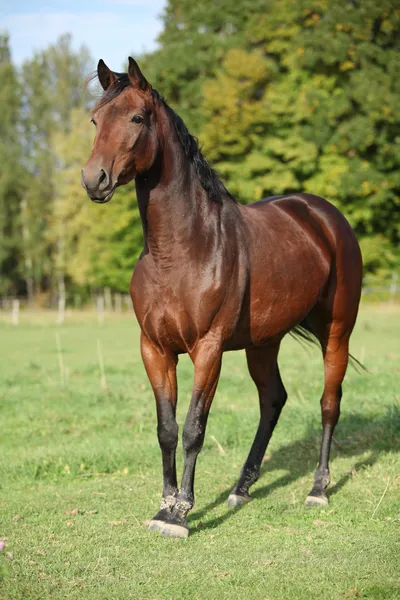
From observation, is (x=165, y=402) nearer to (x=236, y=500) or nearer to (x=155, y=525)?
(x=155, y=525)

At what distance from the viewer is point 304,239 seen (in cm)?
611

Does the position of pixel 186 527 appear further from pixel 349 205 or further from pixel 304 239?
pixel 349 205

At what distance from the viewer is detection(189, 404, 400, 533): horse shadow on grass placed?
6.32 meters

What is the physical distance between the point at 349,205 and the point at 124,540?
3081 centimetres

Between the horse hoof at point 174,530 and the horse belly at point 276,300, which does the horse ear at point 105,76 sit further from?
the horse hoof at point 174,530

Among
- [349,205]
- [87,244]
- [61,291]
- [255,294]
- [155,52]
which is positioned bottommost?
[61,291]

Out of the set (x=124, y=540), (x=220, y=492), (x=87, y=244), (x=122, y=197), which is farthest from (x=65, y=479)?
(x=87, y=244)

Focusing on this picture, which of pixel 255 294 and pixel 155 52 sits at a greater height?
pixel 155 52

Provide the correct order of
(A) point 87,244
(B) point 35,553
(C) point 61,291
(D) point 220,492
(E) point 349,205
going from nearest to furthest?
(B) point 35,553 → (D) point 220,492 → (E) point 349,205 → (A) point 87,244 → (C) point 61,291

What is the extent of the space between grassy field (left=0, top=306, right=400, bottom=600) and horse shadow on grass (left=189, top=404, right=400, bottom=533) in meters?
0.02

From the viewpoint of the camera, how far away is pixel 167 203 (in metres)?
5.04

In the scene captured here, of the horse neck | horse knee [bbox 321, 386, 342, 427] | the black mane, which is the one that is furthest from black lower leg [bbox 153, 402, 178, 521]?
horse knee [bbox 321, 386, 342, 427]

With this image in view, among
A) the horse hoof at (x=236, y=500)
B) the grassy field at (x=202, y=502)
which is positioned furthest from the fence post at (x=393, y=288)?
the horse hoof at (x=236, y=500)

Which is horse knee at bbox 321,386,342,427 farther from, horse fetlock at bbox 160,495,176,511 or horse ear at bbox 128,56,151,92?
horse ear at bbox 128,56,151,92
